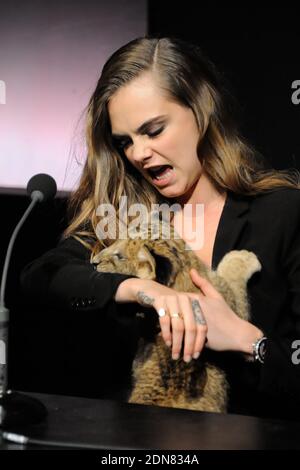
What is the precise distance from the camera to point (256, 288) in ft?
6.18

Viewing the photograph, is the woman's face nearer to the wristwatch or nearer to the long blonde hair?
the long blonde hair

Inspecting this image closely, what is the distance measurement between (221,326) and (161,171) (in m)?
→ 0.57

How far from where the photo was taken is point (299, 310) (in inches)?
72.6

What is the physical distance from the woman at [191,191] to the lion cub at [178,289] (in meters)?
0.07

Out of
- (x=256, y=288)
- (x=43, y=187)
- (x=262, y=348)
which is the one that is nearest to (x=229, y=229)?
(x=256, y=288)

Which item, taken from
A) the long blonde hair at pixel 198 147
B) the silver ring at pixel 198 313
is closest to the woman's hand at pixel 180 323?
the silver ring at pixel 198 313

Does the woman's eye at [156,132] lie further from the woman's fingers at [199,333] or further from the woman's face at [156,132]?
the woman's fingers at [199,333]

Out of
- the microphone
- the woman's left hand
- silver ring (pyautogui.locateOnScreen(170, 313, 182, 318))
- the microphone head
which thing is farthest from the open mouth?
the microphone

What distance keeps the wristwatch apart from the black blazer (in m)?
0.02

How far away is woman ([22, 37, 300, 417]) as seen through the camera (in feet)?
5.74

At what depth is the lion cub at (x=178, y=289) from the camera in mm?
1688

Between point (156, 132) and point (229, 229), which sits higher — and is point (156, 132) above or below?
above

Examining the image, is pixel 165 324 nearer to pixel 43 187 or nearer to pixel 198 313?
pixel 198 313

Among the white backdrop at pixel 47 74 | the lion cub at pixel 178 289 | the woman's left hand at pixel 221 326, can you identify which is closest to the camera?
the woman's left hand at pixel 221 326
